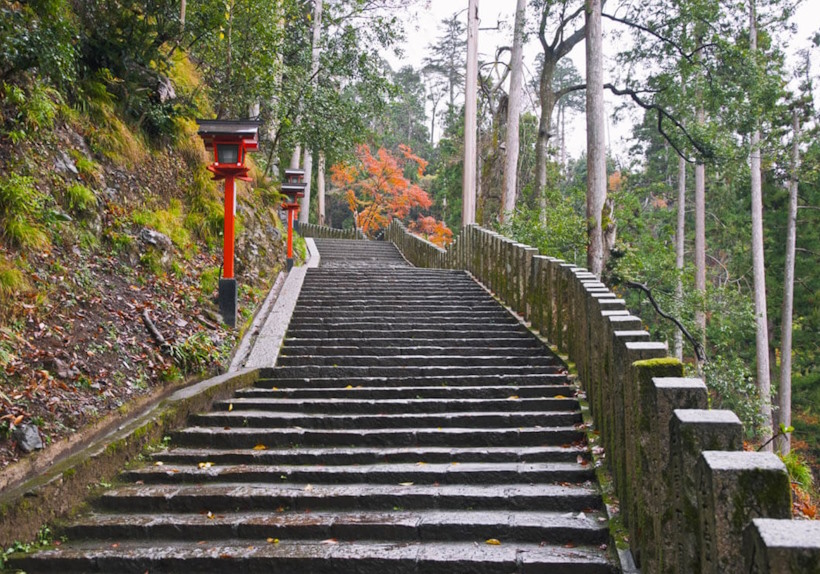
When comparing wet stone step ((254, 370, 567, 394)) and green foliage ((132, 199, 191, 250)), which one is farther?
green foliage ((132, 199, 191, 250))

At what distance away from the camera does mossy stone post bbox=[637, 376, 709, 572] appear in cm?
296

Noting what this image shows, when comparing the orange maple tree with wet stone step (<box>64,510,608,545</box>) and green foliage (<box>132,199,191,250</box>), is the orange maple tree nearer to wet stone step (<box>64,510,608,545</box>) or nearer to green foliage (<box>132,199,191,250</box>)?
green foliage (<box>132,199,191,250</box>)

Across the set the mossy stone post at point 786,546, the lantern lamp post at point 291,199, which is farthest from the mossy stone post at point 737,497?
the lantern lamp post at point 291,199

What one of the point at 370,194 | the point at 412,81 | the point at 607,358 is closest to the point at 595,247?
the point at 607,358

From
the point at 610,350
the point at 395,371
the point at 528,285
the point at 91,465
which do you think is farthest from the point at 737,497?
the point at 528,285

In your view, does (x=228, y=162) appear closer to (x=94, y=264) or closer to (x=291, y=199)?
(x=94, y=264)

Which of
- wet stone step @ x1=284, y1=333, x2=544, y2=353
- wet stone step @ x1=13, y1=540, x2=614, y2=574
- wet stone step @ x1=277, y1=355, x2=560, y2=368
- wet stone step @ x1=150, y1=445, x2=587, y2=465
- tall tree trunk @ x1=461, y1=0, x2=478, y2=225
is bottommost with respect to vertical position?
wet stone step @ x1=13, y1=540, x2=614, y2=574

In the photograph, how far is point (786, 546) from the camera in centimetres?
154

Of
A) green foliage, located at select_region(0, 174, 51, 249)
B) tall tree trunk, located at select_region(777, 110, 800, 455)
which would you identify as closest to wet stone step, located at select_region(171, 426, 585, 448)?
green foliage, located at select_region(0, 174, 51, 249)

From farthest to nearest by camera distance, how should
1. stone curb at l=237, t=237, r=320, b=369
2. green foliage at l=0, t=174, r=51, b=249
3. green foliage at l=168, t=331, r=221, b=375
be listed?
stone curb at l=237, t=237, r=320, b=369 → green foliage at l=168, t=331, r=221, b=375 → green foliage at l=0, t=174, r=51, b=249

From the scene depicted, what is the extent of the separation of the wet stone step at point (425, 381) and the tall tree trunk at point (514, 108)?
11059 millimetres

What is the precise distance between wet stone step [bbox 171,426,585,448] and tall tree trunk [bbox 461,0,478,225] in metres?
13.2

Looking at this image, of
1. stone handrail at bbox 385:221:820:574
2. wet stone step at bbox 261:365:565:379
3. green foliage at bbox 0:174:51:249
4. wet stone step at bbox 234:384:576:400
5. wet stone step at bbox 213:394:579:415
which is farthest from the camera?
wet stone step at bbox 261:365:565:379

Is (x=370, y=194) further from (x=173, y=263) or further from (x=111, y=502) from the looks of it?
(x=111, y=502)
